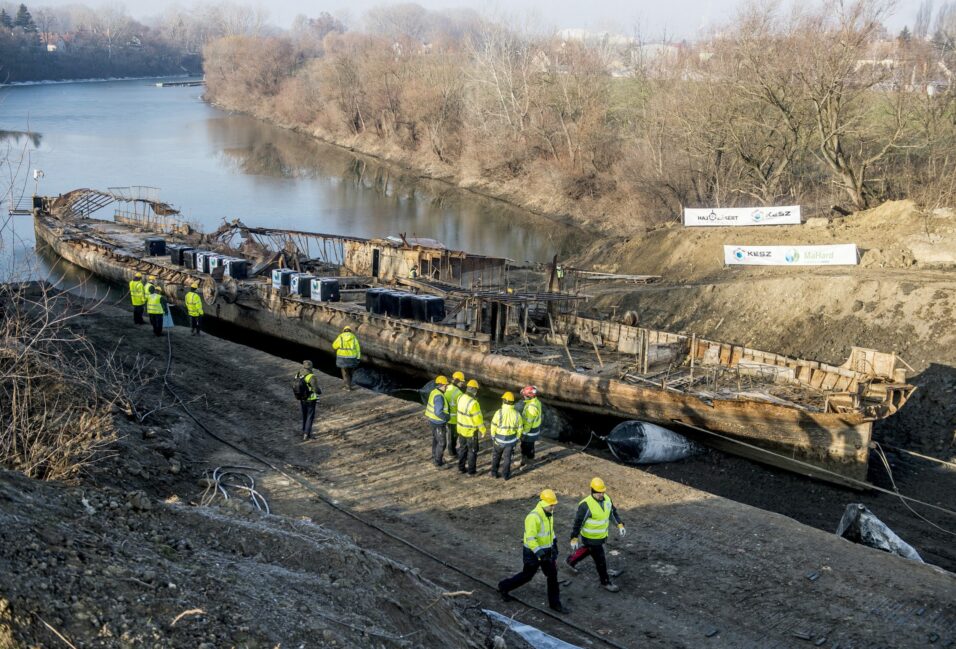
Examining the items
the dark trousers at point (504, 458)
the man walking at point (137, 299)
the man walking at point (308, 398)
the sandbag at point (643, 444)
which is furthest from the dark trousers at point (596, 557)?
the man walking at point (137, 299)

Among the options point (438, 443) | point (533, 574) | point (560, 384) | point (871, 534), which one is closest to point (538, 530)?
point (533, 574)

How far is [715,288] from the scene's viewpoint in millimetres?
26734

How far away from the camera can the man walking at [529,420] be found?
14.0m

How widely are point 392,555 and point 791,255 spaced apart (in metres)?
20.4

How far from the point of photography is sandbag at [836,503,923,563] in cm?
1247

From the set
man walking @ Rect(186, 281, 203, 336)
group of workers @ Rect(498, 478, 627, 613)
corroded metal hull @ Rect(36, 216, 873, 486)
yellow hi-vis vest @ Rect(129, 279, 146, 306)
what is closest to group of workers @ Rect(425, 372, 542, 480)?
group of workers @ Rect(498, 478, 627, 613)

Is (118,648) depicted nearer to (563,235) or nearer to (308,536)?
(308,536)

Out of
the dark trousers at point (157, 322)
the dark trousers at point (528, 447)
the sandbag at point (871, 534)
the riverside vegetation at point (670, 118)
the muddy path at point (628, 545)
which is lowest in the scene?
the sandbag at point (871, 534)

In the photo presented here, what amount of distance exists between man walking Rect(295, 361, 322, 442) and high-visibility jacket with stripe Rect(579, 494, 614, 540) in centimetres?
629

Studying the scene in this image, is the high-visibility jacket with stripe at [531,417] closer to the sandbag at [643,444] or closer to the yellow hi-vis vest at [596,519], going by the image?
the sandbag at [643,444]

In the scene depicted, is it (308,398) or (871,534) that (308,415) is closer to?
(308,398)

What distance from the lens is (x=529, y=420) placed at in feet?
46.1

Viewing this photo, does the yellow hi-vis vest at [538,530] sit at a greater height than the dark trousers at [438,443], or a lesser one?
greater

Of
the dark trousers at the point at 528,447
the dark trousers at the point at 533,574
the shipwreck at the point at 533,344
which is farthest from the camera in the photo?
the shipwreck at the point at 533,344
